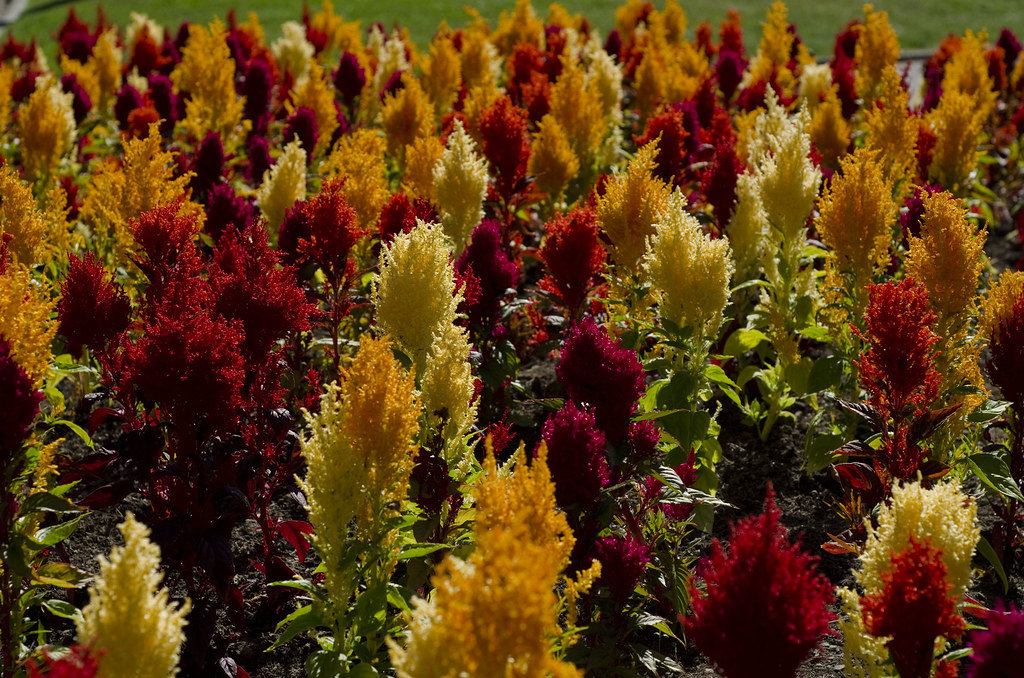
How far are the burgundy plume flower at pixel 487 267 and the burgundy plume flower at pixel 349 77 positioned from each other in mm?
4396

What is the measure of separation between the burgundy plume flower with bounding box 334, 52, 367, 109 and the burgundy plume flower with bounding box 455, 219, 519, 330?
4396mm

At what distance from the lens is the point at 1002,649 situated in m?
2.15

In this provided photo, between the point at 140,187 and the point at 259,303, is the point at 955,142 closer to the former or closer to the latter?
the point at 140,187

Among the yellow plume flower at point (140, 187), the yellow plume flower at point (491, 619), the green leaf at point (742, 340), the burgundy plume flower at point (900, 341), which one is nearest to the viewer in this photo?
the yellow plume flower at point (491, 619)

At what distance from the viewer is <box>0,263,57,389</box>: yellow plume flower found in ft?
10.3

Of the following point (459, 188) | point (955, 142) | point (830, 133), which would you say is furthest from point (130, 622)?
point (830, 133)

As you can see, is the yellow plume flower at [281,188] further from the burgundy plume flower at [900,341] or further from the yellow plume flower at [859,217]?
the burgundy plume flower at [900,341]

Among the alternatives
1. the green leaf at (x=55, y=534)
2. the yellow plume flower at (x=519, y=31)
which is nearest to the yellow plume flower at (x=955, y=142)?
the green leaf at (x=55, y=534)

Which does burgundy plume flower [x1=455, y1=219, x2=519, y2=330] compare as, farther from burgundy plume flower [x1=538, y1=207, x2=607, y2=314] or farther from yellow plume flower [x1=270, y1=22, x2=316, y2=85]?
yellow plume flower [x1=270, y1=22, x2=316, y2=85]

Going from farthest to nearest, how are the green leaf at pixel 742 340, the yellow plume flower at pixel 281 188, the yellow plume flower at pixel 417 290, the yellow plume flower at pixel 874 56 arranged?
the yellow plume flower at pixel 874 56 < the yellow plume flower at pixel 281 188 < the green leaf at pixel 742 340 < the yellow plume flower at pixel 417 290

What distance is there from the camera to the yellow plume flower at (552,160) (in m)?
6.40

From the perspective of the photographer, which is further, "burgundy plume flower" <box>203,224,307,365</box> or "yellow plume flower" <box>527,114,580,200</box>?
"yellow plume flower" <box>527,114,580,200</box>

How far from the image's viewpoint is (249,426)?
3729 mm

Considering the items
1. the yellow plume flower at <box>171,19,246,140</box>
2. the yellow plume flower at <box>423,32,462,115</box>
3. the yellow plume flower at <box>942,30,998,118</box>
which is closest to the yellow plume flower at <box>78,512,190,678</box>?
the yellow plume flower at <box>171,19,246,140</box>
